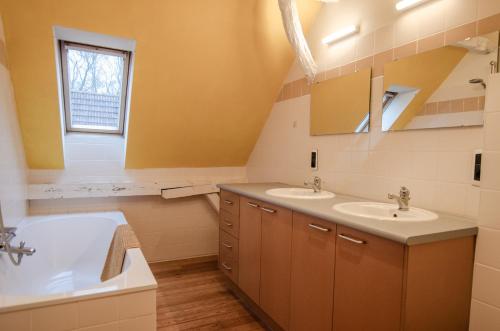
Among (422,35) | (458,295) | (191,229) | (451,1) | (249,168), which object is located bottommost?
(191,229)

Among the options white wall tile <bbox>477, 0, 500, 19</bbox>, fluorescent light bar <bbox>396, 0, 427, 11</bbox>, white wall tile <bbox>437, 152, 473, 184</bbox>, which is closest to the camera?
white wall tile <bbox>477, 0, 500, 19</bbox>

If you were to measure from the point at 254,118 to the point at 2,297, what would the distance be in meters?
2.47

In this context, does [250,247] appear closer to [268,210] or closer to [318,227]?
[268,210]

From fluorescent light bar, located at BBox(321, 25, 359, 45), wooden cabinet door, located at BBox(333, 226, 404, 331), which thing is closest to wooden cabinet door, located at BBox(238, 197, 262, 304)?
wooden cabinet door, located at BBox(333, 226, 404, 331)

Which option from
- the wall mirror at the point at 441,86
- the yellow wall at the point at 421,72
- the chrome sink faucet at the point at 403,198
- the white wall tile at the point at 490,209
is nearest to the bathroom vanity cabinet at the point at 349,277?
the white wall tile at the point at 490,209

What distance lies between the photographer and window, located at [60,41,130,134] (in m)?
2.67

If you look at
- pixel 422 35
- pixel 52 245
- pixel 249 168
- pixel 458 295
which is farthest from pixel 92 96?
pixel 458 295

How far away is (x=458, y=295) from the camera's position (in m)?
1.32

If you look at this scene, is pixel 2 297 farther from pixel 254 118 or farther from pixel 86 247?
pixel 254 118

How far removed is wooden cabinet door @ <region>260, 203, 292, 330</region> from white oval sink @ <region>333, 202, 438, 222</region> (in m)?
0.36

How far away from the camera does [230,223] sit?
2627 mm

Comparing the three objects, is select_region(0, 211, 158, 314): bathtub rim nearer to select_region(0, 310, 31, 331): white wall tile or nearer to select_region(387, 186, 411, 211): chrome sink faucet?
select_region(0, 310, 31, 331): white wall tile

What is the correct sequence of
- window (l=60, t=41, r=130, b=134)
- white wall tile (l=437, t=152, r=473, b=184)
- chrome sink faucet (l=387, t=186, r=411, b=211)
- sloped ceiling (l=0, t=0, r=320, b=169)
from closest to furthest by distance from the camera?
1. white wall tile (l=437, t=152, r=473, b=184)
2. chrome sink faucet (l=387, t=186, r=411, b=211)
3. sloped ceiling (l=0, t=0, r=320, b=169)
4. window (l=60, t=41, r=130, b=134)

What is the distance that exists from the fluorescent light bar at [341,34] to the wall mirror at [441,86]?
0.42 m
